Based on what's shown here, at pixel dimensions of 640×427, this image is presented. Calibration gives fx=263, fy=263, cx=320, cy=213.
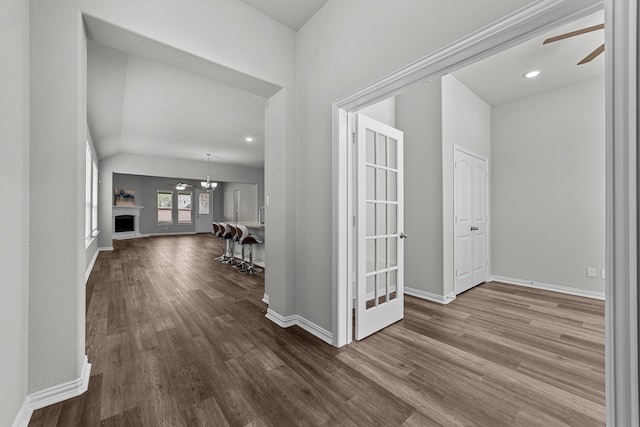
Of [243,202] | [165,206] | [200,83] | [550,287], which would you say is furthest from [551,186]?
[165,206]

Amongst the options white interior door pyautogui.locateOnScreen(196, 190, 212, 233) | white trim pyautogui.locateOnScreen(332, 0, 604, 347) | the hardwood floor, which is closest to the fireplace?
white interior door pyautogui.locateOnScreen(196, 190, 212, 233)

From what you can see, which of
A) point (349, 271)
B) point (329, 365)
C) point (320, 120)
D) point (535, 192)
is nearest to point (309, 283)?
point (349, 271)

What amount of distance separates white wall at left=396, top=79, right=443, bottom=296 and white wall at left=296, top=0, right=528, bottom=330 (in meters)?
1.62

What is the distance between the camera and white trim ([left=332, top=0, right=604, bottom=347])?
1.18 m

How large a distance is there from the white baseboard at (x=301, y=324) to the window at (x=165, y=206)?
11.7 meters

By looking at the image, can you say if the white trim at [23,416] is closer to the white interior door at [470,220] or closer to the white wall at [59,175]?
the white wall at [59,175]

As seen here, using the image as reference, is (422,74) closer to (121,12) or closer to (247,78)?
(247,78)

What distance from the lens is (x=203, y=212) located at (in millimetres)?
13539

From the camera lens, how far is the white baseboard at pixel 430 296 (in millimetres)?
3353

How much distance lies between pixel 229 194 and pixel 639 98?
14101mm

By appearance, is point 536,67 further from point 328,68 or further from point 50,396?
point 50,396

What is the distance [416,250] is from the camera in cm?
370

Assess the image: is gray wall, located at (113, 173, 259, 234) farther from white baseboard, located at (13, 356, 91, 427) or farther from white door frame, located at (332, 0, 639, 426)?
white door frame, located at (332, 0, 639, 426)

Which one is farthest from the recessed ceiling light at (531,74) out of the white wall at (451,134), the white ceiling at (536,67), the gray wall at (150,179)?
the gray wall at (150,179)
